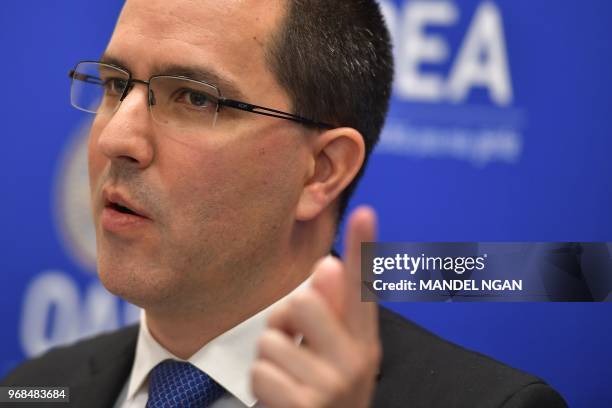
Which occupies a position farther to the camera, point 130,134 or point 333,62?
point 333,62

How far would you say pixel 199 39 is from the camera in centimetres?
189

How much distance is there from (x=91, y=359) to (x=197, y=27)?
108 centimetres

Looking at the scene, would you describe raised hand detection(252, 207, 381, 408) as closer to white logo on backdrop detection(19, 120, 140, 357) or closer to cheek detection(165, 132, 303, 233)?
cheek detection(165, 132, 303, 233)

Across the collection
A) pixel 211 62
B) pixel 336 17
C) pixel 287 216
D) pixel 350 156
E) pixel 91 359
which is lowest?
pixel 91 359

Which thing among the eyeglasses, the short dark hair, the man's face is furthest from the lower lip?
the short dark hair

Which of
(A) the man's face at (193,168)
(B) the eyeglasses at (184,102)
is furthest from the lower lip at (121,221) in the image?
(B) the eyeglasses at (184,102)

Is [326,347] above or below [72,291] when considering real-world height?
above

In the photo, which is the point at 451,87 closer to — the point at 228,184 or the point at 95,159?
the point at 228,184

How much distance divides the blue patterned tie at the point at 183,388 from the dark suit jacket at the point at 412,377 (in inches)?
10.8

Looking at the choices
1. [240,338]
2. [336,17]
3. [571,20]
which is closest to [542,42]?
[571,20]

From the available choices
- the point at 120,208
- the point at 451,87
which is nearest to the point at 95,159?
the point at 120,208

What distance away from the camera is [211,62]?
1.88 metres

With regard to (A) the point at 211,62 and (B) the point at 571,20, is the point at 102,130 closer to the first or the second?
(A) the point at 211,62

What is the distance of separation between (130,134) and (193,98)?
17 centimetres
